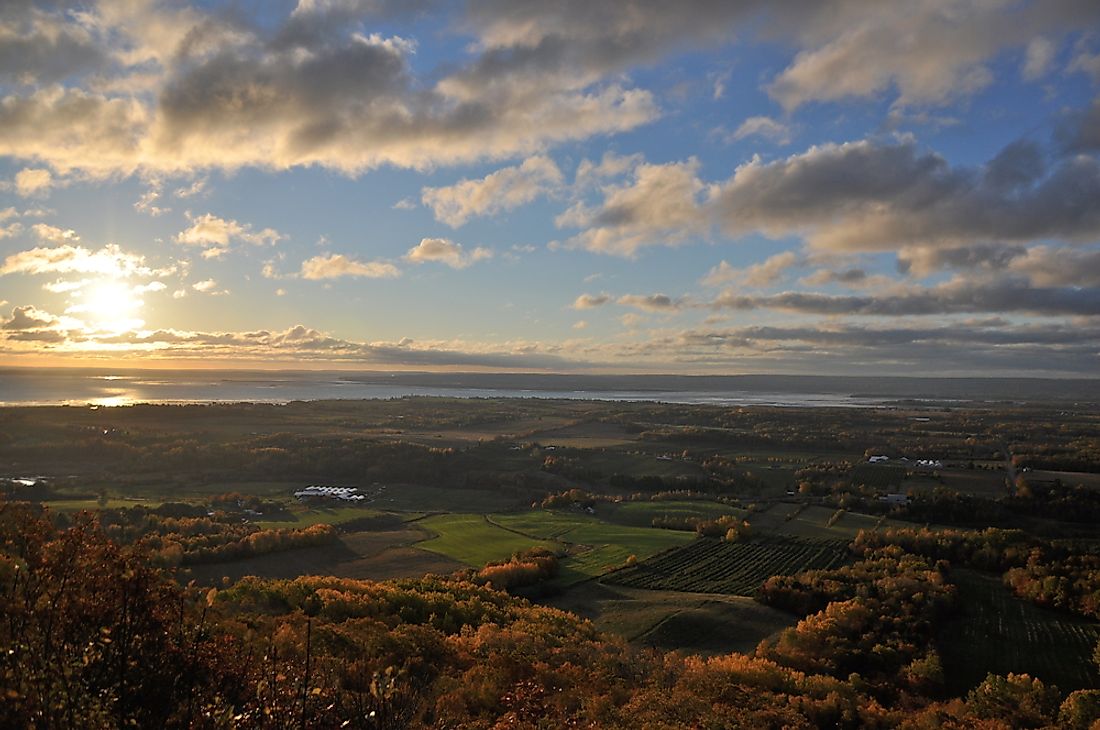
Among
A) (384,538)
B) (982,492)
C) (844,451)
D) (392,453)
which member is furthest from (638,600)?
(844,451)

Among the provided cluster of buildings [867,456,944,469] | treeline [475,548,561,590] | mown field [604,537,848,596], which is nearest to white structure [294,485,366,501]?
treeline [475,548,561,590]

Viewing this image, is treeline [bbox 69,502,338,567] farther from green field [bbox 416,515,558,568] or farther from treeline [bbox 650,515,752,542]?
treeline [bbox 650,515,752,542]

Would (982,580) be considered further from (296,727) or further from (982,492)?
(296,727)

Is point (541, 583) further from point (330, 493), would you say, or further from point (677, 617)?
point (330, 493)

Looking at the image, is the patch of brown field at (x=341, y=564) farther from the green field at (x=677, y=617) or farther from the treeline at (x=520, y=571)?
the green field at (x=677, y=617)

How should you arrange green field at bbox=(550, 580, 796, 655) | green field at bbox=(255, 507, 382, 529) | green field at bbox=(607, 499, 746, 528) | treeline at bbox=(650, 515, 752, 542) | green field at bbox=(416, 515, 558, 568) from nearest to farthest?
green field at bbox=(550, 580, 796, 655) → green field at bbox=(416, 515, 558, 568) → treeline at bbox=(650, 515, 752, 542) → green field at bbox=(255, 507, 382, 529) → green field at bbox=(607, 499, 746, 528)

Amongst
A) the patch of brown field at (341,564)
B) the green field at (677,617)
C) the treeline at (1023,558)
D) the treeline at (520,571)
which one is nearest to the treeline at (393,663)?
the green field at (677,617)
